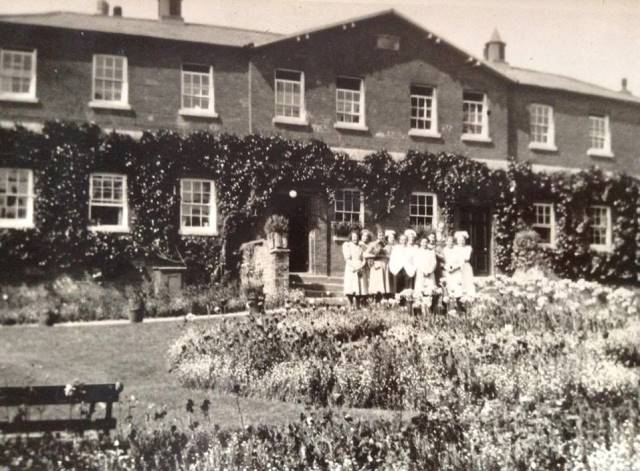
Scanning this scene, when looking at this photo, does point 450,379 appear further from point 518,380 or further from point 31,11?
point 31,11

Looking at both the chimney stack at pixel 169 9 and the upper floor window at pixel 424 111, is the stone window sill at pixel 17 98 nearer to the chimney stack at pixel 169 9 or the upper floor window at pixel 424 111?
the chimney stack at pixel 169 9

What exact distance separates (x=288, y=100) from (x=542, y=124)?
15.1ft

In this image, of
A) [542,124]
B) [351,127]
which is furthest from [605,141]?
[351,127]

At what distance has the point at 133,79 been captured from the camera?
5441 mm

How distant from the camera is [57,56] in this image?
4.42 meters

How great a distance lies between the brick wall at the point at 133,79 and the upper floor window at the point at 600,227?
4707 millimetres

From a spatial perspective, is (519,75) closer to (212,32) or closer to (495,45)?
(495,45)

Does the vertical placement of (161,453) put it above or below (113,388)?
below

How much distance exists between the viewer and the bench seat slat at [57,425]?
12.6ft

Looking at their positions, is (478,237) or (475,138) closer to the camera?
(478,237)

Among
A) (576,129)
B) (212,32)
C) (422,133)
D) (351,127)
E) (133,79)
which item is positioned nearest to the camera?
(133,79)

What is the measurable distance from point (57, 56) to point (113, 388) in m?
2.39

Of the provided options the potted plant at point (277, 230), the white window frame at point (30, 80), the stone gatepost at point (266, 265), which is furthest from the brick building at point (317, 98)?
the stone gatepost at point (266, 265)

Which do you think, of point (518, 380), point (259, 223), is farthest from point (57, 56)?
point (518, 380)
